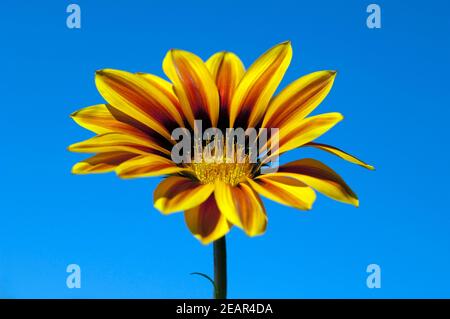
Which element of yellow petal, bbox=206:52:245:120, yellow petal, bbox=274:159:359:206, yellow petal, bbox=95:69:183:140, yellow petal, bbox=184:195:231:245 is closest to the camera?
yellow petal, bbox=184:195:231:245

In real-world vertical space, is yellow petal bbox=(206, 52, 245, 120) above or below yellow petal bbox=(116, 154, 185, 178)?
above

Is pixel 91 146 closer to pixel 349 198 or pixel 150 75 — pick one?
pixel 150 75

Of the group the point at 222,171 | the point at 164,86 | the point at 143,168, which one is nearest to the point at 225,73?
the point at 164,86

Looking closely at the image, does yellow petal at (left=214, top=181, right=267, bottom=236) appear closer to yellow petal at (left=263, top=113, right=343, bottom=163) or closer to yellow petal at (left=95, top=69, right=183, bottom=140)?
yellow petal at (left=263, top=113, right=343, bottom=163)

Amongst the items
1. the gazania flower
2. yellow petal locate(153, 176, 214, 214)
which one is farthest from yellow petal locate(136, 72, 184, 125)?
yellow petal locate(153, 176, 214, 214)

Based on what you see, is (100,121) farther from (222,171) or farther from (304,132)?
(304,132)
